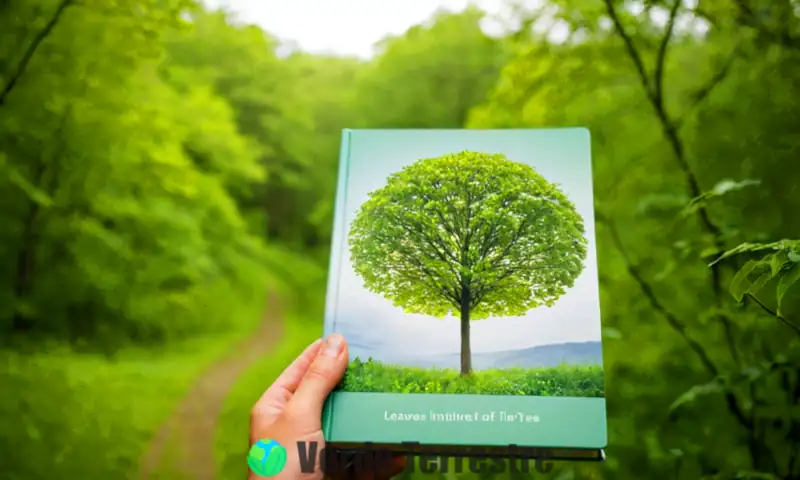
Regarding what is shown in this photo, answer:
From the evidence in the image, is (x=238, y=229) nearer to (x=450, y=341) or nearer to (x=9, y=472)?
(x=9, y=472)

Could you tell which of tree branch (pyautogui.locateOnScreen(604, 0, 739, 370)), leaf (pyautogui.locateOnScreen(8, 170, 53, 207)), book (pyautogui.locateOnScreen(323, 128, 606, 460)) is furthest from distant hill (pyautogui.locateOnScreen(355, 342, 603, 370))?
leaf (pyautogui.locateOnScreen(8, 170, 53, 207))

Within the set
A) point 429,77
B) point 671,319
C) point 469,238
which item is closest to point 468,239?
point 469,238

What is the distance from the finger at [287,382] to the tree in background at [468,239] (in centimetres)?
12

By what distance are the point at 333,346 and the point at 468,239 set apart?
232 mm

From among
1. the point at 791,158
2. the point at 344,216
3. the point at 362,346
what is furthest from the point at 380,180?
the point at 791,158

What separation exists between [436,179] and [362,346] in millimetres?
253

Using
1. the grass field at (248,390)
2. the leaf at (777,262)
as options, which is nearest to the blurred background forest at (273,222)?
the grass field at (248,390)

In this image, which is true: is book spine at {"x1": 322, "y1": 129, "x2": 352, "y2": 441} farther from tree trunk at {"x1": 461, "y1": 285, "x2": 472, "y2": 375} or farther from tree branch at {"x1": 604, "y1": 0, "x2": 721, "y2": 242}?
tree branch at {"x1": 604, "y1": 0, "x2": 721, "y2": 242}

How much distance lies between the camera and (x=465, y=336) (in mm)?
696

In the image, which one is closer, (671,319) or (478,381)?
(478,381)

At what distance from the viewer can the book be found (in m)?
0.63

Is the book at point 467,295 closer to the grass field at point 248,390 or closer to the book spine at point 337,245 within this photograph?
the book spine at point 337,245

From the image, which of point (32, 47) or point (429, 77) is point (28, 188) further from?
point (429, 77)

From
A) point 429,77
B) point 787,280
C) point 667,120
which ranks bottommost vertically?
point 787,280
